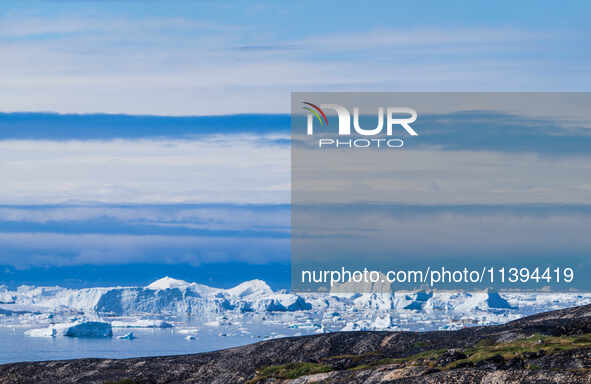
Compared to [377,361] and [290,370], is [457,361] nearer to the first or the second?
[377,361]

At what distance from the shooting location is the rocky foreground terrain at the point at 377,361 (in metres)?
55.7

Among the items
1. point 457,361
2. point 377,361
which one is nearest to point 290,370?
point 377,361

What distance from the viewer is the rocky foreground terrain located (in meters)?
55.7

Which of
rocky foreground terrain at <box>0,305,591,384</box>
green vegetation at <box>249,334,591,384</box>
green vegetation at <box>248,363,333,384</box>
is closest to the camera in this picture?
rocky foreground terrain at <box>0,305,591,384</box>

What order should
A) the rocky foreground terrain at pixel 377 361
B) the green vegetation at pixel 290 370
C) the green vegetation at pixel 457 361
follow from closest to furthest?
the rocky foreground terrain at pixel 377 361 → the green vegetation at pixel 457 361 → the green vegetation at pixel 290 370

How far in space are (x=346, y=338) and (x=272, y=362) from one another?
7.48 meters

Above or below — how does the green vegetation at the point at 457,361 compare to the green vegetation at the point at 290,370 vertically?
above

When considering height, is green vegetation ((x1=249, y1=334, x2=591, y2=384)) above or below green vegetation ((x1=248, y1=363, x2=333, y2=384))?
above

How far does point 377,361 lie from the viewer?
68250mm

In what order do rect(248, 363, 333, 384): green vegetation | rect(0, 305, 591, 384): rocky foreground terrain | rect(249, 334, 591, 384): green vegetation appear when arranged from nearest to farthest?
rect(0, 305, 591, 384): rocky foreground terrain < rect(249, 334, 591, 384): green vegetation < rect(248, 363, 333, 384): green vegetation

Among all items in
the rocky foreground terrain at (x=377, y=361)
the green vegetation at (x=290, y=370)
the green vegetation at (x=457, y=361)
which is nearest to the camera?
the rocky foreground terrain at (x=377, y=361)

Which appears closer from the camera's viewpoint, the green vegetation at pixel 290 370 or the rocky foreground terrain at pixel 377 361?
the rocky foreground terrain at pixel 377 361

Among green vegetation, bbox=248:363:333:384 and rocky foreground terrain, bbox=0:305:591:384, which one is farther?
green vegetation, bbox=248:363:333:384

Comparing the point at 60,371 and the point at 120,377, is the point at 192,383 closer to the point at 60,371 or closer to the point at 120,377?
the point at 120,377
